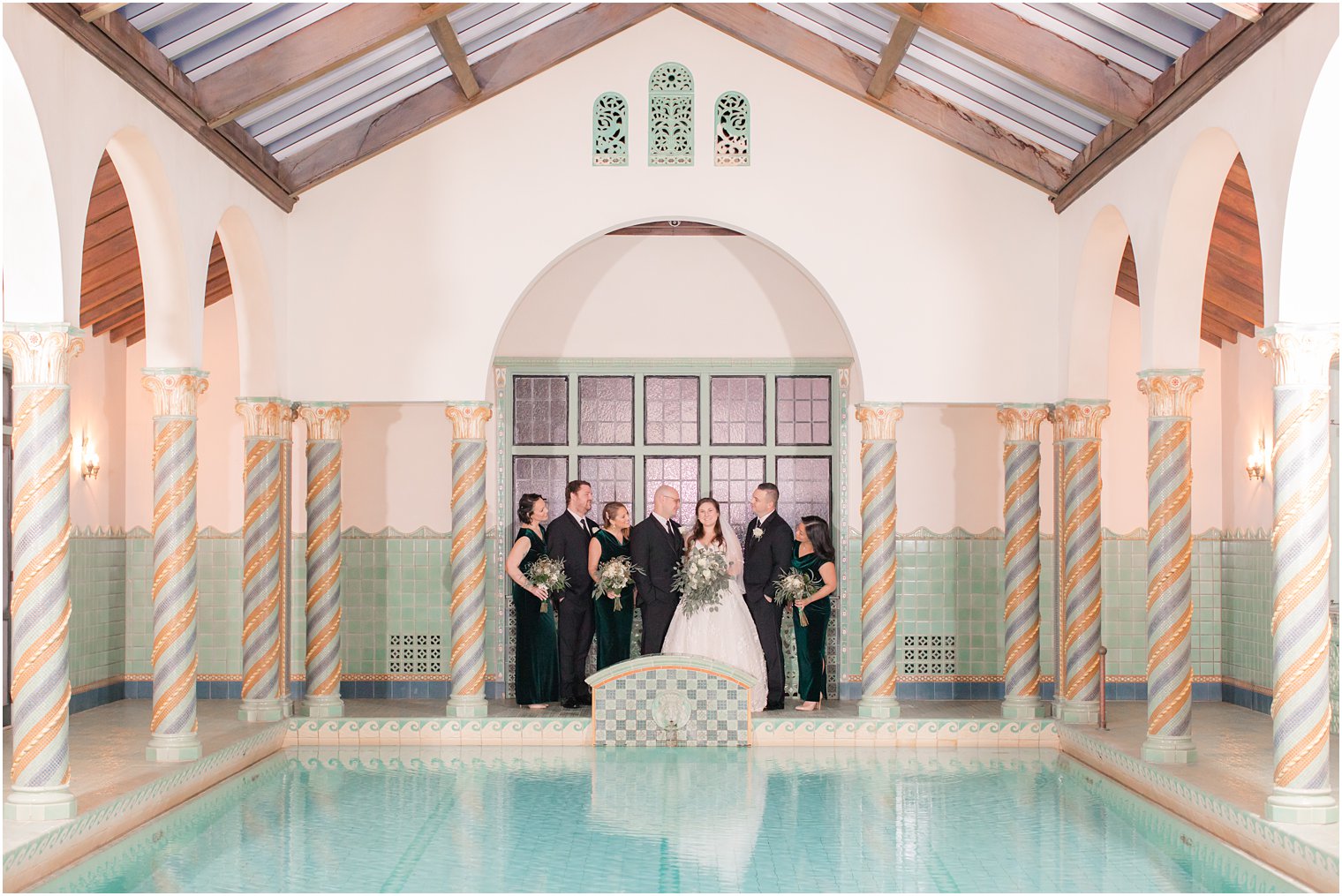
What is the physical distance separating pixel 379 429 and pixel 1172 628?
312 inches

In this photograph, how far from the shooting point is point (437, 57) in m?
11.5

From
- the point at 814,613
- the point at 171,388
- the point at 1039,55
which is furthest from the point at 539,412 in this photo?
the point at 1039,55

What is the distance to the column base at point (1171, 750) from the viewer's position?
32.6 ft

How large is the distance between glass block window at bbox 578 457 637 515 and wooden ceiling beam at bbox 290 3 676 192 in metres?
3.95

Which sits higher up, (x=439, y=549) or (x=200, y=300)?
(x=200, y=300)

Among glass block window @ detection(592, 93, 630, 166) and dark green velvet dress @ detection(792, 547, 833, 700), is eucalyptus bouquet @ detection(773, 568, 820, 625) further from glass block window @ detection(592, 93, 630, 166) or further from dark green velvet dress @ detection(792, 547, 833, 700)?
glass block window @ detection(592, 93, 630, 166)

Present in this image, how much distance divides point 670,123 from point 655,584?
4119 mm

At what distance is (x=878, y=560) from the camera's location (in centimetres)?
1241

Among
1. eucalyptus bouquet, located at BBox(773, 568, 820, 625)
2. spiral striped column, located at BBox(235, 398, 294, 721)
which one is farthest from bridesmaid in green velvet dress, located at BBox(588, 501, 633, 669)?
spiral striped column, located at BBox(235, 398, 294, 721)

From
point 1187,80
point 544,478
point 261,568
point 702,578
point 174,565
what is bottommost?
point 702,578

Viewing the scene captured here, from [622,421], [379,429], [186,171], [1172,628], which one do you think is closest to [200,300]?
[186,171]

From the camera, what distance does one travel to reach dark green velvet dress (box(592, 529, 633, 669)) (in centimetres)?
1315

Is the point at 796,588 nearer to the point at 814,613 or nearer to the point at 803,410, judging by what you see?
the point at 814,613

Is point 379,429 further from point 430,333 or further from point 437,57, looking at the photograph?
point 437,57
